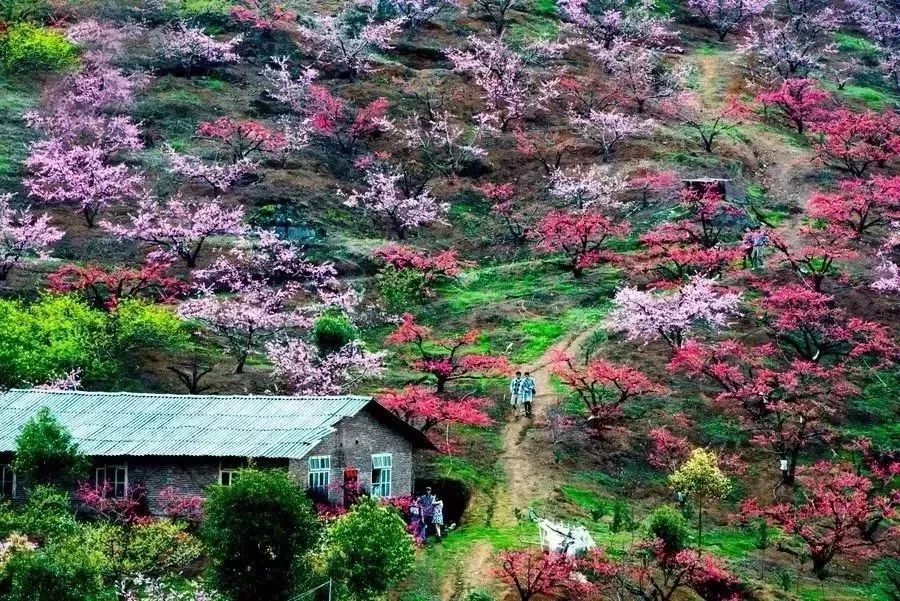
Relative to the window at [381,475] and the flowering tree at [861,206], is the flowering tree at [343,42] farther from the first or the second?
the window at [381,475]

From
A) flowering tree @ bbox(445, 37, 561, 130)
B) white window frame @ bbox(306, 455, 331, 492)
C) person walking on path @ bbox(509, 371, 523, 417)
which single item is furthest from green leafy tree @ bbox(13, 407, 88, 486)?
flowering tree @ bbox(445, 37, 561, 130)

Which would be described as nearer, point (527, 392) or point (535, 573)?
point (535, 573)

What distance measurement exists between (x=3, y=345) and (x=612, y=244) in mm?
30241

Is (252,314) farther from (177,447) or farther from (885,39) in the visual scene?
(885,39)

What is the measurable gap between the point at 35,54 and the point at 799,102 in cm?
4676

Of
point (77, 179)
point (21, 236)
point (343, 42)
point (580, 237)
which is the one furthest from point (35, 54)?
point (580, 237)

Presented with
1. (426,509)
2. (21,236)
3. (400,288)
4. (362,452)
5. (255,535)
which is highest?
(21,236)

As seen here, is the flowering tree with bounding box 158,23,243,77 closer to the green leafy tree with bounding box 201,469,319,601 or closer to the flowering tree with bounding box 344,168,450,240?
the flowering tree with bounding box 344,168,450,240

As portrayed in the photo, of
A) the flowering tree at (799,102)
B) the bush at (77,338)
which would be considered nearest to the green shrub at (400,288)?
the bush at (77,338)

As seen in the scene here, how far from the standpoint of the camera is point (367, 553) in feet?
106

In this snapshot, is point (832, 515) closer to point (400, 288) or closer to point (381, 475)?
point (381, 475)

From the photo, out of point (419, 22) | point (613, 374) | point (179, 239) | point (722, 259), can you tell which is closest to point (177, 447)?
point (613, 374)

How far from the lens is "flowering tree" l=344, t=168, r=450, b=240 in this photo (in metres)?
66.2

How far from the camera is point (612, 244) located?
207 feet
